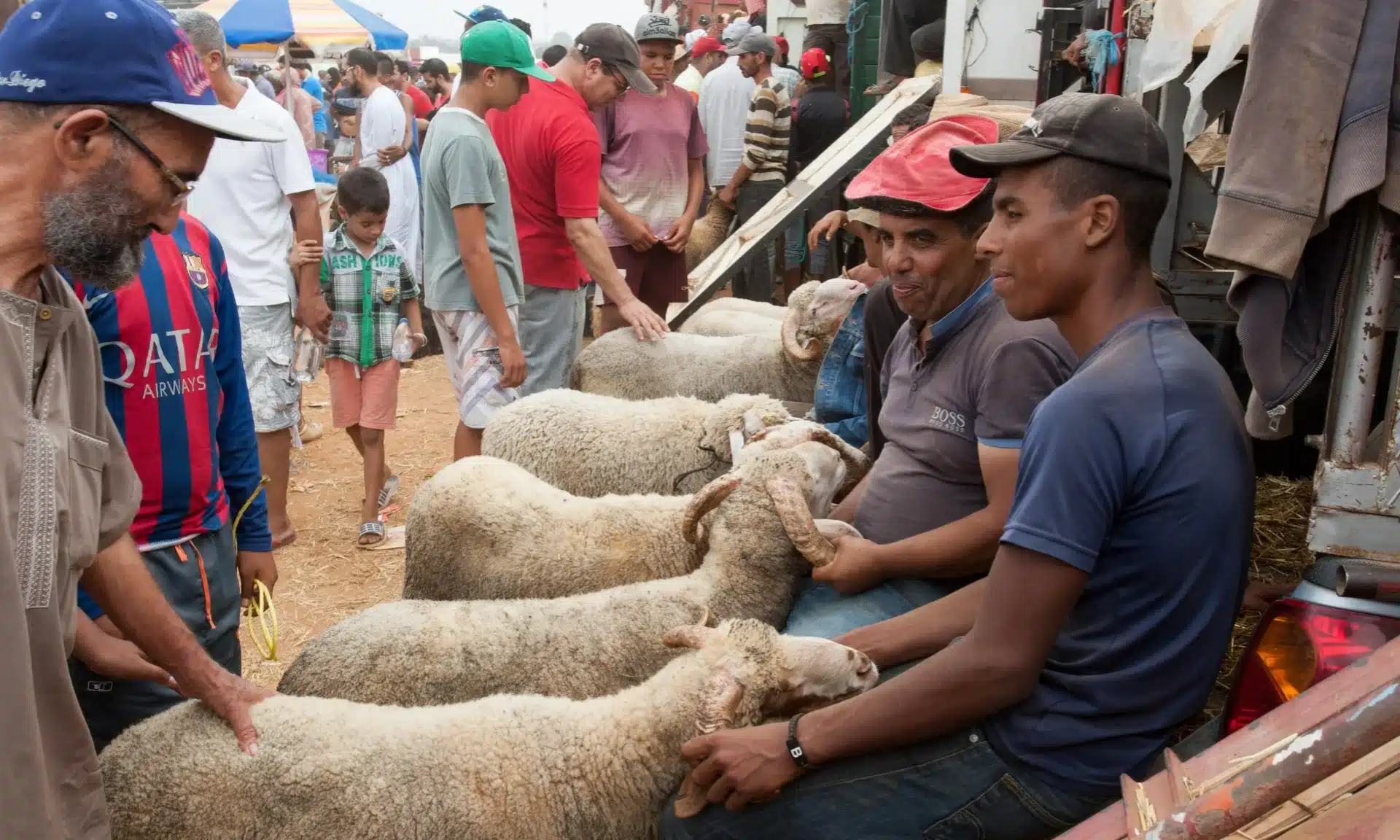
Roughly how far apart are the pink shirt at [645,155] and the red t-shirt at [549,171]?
137cm

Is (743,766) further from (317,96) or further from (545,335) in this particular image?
(317,96)

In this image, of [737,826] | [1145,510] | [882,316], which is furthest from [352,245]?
[1145,510]

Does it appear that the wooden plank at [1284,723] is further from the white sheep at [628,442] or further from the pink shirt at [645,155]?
the pink shirt at [645,155]

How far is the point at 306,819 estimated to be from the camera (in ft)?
7.64

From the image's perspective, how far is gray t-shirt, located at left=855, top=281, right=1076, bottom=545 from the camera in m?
2.51

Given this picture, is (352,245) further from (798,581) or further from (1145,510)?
(1145,510)

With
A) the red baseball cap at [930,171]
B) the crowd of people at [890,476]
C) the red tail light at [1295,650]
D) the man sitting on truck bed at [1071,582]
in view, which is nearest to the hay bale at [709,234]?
the crowd of people at [890,476]

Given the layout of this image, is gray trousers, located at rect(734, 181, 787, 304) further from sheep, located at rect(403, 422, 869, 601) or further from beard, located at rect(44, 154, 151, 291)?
beard, located at rect(44, 154, 151, 291)

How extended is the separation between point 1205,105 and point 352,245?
14.1ft

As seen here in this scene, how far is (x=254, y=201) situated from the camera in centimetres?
535

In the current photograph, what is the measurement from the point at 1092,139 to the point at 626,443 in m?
2.74

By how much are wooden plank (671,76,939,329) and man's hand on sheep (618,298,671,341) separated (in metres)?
1.08

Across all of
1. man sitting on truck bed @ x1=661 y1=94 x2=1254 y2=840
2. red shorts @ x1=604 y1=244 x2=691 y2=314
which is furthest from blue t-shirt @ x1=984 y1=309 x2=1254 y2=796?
red shorts @ x1=604 y1=244 x2=691 y2=314

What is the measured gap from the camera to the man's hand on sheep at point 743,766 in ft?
6.94
